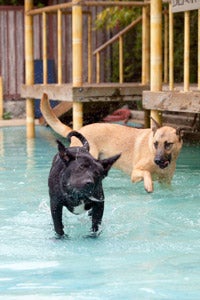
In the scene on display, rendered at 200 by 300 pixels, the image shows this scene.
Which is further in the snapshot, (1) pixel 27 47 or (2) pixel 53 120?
(1) pixel 27 47

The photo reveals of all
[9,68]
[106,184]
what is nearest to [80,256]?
[106,184]

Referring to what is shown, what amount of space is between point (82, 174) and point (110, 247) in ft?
2.13

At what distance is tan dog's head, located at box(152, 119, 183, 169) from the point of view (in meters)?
7.61

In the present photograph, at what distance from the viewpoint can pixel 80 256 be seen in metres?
5.64

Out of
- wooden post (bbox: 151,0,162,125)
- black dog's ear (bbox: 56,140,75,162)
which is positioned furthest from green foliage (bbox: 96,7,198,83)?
black dog's ear (bbox: 56,140,75,162)

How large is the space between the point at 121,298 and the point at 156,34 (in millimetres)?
5593

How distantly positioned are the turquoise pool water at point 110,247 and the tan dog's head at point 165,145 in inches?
15.8

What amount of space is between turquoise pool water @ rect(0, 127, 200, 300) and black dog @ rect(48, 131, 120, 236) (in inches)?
10.7

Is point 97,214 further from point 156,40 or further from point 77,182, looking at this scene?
point 156,40

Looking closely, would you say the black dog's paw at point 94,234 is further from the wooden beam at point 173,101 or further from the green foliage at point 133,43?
the green foliage at point 133,43

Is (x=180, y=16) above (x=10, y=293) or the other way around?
above

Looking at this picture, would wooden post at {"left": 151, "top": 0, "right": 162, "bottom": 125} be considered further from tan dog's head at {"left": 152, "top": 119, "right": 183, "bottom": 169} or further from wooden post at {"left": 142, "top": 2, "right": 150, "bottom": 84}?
wooden post at {"left": 142, "top": 2, "right": 150, "bottom": 84}

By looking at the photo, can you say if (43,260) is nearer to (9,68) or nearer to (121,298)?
(121,298)

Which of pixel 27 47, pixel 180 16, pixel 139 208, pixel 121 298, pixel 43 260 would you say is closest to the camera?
pixel 121 298
